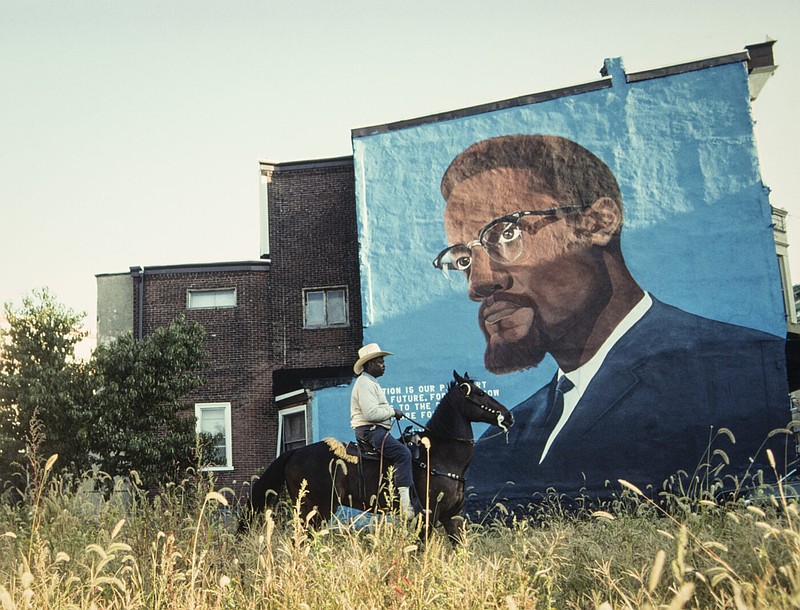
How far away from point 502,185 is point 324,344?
7510mm

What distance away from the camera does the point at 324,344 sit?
81.6 feet

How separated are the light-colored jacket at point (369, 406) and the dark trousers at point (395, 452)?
0.11m

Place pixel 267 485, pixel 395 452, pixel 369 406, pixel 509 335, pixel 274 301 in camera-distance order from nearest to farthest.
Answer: pixel 395 452 < pixel 369 406 < pixel 267 485 < pixel 509 335 < pixel 274 301

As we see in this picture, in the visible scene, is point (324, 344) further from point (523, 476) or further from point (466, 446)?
point (466, 446)

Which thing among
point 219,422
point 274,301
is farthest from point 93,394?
point 274,301

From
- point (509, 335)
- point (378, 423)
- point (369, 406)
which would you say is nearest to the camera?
point (369, 406)

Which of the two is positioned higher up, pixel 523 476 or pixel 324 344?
pixel 324 344

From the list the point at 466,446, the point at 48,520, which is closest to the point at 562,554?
the point at 466,446

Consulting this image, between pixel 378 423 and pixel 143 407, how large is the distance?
40.8 feet

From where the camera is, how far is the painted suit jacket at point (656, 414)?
59.5 ft

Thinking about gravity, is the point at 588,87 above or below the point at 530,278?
above

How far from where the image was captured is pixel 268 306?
25391 millimetres

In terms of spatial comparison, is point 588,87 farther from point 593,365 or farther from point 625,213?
point 593,365

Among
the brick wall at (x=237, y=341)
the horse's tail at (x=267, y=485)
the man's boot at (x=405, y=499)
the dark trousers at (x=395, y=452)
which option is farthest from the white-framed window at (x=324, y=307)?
the man's boot at (x=405, y=499)
